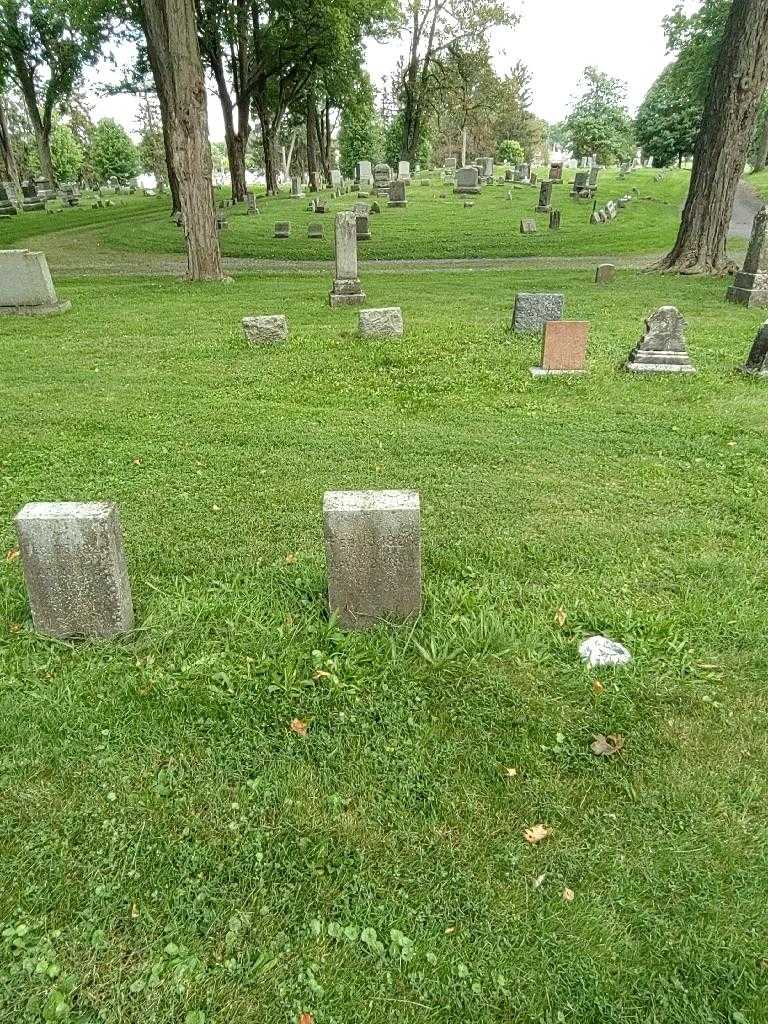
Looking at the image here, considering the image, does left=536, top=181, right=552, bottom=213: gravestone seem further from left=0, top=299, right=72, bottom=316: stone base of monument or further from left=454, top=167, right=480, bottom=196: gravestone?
left=0, top=299, right=72, bottom=316: stone base of monument

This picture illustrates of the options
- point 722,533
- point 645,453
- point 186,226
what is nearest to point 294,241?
point 186,226

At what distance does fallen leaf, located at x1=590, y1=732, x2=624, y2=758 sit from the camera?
3.00 meters

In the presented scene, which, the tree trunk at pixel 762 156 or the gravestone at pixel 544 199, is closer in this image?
the gravestone at pixel 544 199

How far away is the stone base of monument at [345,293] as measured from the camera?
12.9 meters

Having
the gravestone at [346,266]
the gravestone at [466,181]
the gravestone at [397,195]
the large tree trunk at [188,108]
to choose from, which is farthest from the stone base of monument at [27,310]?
the gravestone at [466,181]

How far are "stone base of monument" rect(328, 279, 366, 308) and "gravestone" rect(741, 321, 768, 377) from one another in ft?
24.4

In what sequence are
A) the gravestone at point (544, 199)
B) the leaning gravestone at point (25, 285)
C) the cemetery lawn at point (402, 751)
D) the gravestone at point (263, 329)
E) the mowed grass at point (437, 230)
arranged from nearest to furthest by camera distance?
the cemetery lawn at point (402, 751) < the gravestone at point (263, 329) < the leaning gravestone at point (25, 285) < the mowed grass at point (437, 230) < the gravestone at point (544, 199)

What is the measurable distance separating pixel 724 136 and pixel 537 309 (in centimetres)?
834

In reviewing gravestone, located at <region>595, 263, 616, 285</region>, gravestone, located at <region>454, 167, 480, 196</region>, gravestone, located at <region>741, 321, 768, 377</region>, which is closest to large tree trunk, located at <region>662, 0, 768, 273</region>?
gravestone, located at <region>595, 263, 616, 285</region>

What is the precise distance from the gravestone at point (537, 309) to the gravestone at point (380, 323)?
6.40 feet

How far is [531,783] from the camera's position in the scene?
2871 millimetres

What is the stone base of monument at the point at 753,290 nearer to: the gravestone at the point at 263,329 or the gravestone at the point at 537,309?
the gravestone at the point at 537,309

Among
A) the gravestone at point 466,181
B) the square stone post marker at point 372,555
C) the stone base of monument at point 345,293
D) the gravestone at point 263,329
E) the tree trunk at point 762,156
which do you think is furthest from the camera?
the tree trunk at point 762,156

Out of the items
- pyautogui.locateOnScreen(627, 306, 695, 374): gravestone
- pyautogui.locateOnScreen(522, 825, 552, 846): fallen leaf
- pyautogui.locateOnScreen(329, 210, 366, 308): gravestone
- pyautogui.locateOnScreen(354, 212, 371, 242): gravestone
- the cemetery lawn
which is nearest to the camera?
the cemetery lawn
